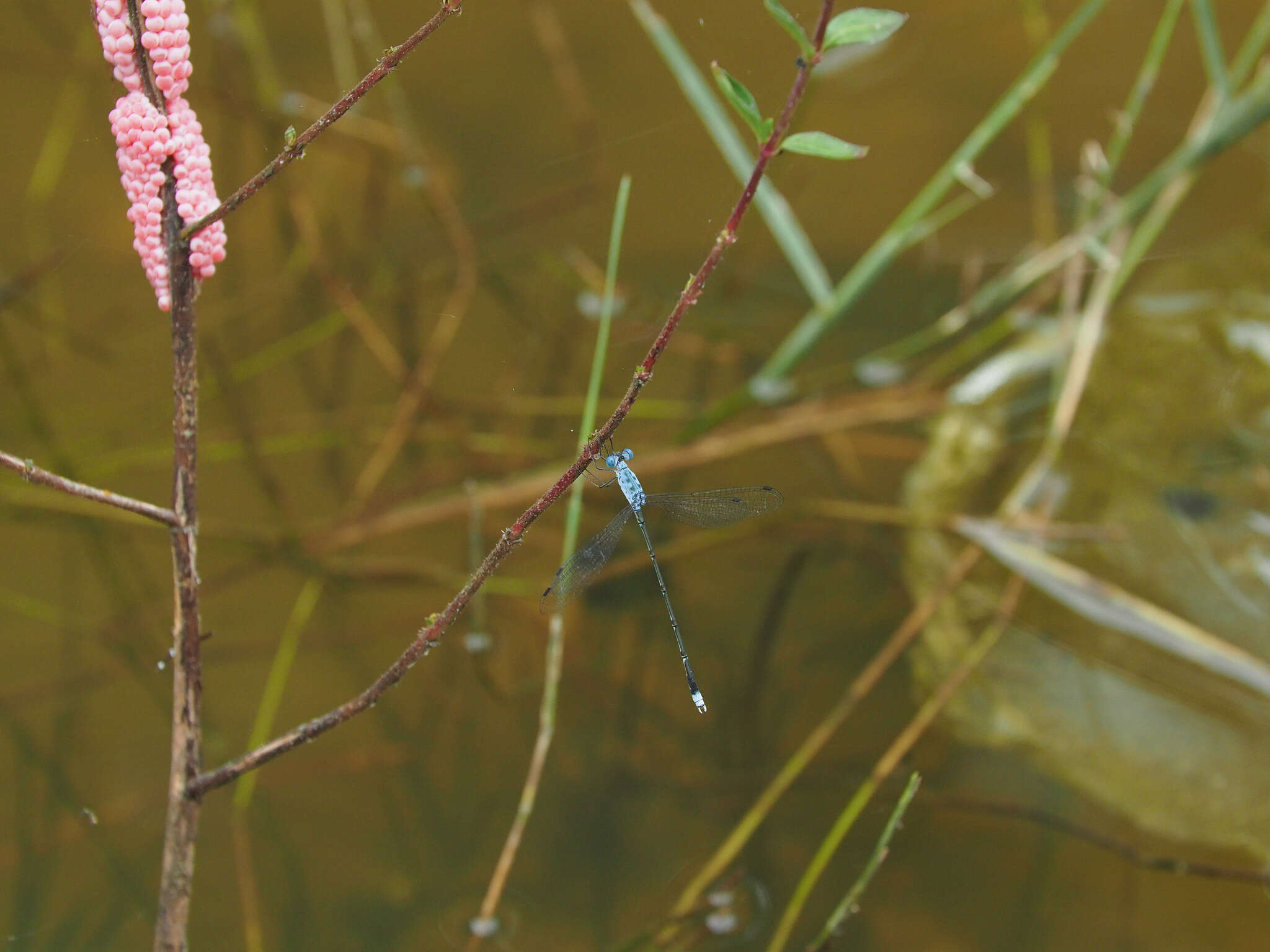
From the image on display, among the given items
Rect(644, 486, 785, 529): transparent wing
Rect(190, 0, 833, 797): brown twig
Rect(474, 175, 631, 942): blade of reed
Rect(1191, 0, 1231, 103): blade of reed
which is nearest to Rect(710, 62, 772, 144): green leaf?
Rect(190, 0, 833, 797): brown twig

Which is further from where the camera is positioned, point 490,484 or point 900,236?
point 490,484

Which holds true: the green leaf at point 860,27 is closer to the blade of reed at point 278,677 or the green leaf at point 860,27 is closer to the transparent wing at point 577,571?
the transparent wing at point 577,571

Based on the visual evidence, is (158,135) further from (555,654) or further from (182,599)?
(555,654)

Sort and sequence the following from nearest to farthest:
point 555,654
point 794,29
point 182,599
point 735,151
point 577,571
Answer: point 794,29
point 182,599
point 555,654
point 577,571
point 735,151

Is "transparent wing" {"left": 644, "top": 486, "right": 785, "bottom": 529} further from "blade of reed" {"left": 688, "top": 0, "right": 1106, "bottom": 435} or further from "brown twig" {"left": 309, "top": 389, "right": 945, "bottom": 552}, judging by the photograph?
"brown twig" {"left": 309, "top": 389, "right": 945, "bottom": 552}

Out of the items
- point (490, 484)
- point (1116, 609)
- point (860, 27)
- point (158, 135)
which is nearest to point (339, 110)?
point (158, 135)
